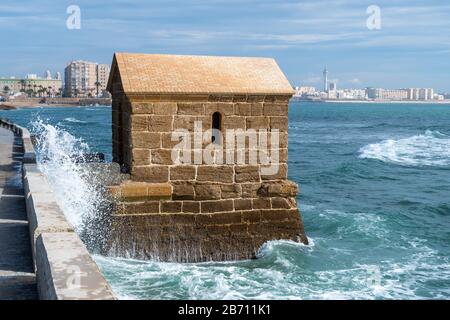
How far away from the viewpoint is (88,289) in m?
4.97

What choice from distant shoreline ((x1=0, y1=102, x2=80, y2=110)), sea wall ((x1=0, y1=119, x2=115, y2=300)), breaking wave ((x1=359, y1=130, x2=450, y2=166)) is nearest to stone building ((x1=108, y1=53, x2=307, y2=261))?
sea wall ((x1=0, y1=119, x2=115, y2=300))

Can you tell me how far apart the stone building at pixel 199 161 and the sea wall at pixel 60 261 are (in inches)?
130

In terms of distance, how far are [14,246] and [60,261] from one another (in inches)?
89.8

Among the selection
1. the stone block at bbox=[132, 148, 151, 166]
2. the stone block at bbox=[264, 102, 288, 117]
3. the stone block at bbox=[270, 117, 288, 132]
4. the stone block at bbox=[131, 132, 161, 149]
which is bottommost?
the stone block at bbox=[132, 148, 151, 166]

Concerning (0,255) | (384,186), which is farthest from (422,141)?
(0,255)

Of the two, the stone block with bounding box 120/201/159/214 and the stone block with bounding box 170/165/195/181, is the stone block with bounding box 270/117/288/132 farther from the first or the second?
the stone block with bounding box 120/201/159/214

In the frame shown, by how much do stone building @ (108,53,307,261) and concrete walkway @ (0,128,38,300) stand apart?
76.9 inches

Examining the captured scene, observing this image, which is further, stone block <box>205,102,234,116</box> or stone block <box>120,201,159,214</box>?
stone block <box>205,102,234,116</box>

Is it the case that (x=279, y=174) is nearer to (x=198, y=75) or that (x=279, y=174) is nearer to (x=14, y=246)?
(x=198, y=75)

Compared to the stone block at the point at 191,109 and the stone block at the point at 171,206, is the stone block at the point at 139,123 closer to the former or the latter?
the stone block at the point at 191,109

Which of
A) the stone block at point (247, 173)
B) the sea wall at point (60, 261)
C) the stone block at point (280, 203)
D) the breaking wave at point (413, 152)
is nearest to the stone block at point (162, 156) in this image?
the stone block at point (247, 173)

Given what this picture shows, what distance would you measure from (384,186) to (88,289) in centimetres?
2230

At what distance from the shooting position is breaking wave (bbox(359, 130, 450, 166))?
3541 centimetres

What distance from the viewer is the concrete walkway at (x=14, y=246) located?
619 centimetres
